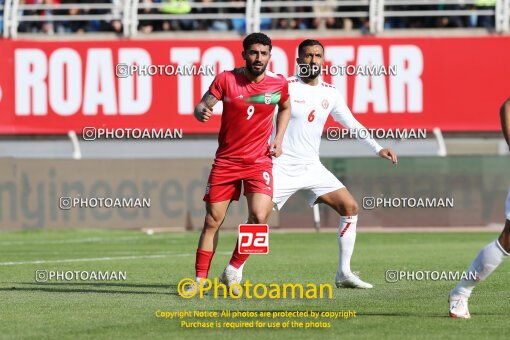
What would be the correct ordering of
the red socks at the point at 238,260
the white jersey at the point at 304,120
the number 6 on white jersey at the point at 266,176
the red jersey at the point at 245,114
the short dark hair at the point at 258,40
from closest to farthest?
the short dark hair at the point at 258,40, the red jersey at the point at 245,114, the number 6 on white jersey at the point at 266,176, the red socks at the point at 238,260, the white jersey at the point at 304,120

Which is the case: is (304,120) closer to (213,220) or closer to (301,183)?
(301,183)

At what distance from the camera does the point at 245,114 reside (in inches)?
440

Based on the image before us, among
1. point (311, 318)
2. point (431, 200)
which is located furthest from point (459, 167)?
point (311, 318)

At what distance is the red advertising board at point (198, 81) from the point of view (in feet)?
93.9

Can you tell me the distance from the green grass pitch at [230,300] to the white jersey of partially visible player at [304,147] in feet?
3.53

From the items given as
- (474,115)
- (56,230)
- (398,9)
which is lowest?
(56,230)

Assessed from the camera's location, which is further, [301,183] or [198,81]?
[198,81]

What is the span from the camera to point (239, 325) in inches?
350

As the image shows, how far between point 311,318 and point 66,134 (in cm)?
2073

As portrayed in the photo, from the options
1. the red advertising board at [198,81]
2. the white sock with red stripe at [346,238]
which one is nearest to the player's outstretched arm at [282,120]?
the white sock with red stripe at [346,238]

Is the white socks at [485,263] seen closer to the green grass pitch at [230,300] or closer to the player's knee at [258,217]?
the green grass pitch at [230,300]

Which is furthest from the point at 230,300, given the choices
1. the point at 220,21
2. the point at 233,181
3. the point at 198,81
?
the point at 220,21

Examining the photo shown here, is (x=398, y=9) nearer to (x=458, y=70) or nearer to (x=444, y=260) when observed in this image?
(x=458, y=70)

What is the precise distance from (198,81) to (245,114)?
18.1 m
